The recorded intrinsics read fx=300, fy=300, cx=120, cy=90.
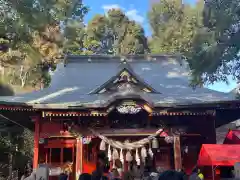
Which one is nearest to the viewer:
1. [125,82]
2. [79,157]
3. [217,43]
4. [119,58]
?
[217,43]

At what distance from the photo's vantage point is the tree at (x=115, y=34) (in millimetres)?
41178

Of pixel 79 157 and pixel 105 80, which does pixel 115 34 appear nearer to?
pixel 105 80

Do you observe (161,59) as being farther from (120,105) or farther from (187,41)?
(187,41)

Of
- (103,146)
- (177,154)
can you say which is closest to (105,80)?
(103,146)

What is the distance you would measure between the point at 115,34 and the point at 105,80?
92.1ft

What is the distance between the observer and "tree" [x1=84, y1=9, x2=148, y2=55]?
1621 inches

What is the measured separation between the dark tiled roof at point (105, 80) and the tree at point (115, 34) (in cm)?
2015

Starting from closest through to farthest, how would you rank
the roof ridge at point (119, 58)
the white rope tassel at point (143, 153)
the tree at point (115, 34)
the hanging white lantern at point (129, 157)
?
the hanging white lantern at point (129, 157)
the white rope tassel at point (143, 153)
the roof ridge at point (119, 58)
the tree at point (115, 34)

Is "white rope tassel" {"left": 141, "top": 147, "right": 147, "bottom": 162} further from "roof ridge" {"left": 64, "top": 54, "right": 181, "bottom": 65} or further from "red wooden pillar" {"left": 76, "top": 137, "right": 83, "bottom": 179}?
"roof ridge" {"left": 64, "top": 54, "right": 181, "bottom": 65}

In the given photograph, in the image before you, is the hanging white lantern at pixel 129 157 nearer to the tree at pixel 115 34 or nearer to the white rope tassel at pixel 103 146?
the white rope tassel at pixel 103 146

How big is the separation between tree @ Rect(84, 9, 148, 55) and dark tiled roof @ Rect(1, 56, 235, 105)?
20.2 metres

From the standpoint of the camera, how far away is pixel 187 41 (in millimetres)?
34344

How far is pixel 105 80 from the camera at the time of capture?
17672 mm

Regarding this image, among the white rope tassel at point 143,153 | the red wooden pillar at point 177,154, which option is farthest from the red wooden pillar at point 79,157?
the red wooden pillar at point 177,154
